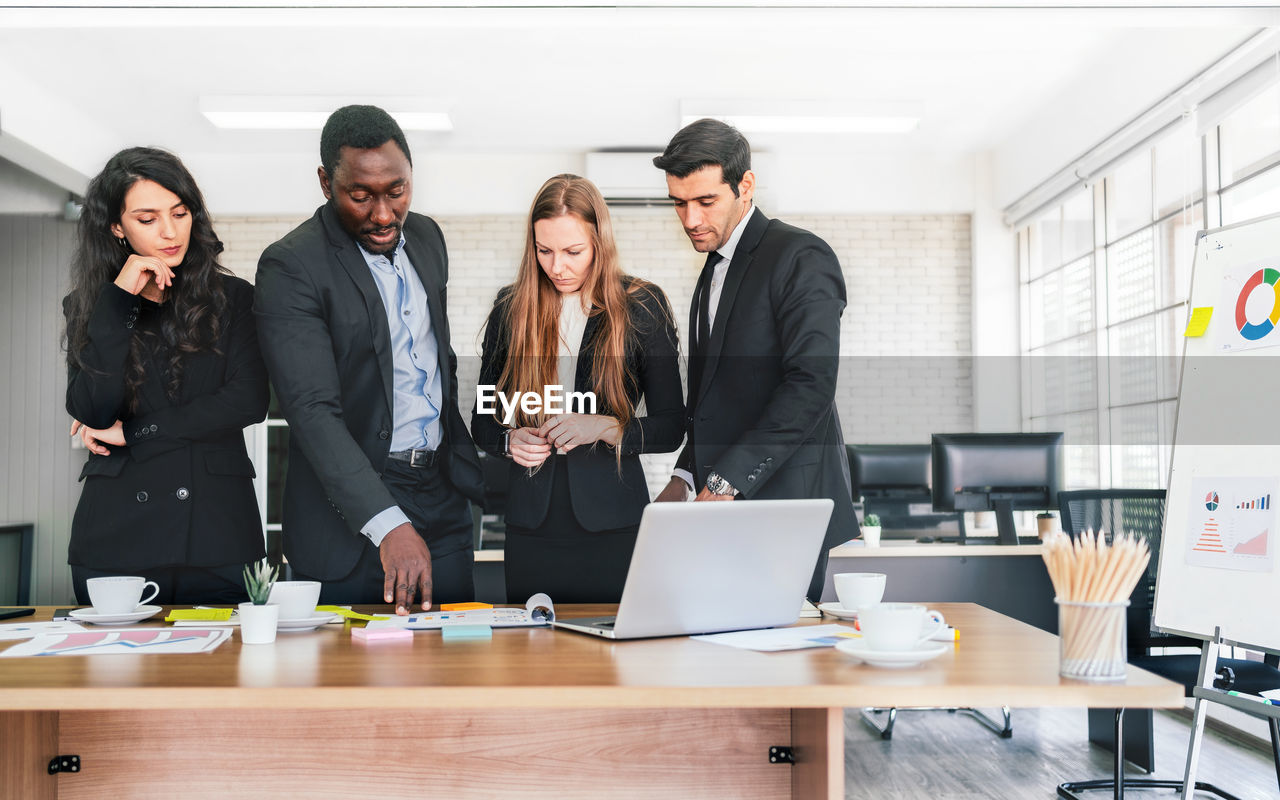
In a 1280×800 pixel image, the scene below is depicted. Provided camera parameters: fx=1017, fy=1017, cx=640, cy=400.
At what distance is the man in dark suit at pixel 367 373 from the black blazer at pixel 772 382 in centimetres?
74

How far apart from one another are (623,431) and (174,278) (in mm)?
1407

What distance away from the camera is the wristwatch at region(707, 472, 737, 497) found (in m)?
2.93

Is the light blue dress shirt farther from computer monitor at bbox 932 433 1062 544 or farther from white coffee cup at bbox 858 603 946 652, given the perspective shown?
computer monitor at bbox 932 433 1062 544

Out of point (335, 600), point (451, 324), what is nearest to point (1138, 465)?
point (451, 324)

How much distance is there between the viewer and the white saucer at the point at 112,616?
1.87 m

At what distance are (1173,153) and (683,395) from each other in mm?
2879

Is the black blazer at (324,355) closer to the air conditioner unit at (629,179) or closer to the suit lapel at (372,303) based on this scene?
the suit lapel at (372,303)

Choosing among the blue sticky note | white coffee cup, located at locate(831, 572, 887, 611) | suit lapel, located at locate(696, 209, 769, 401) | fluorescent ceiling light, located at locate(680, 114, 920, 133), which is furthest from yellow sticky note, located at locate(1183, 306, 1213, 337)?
the blue sticky note

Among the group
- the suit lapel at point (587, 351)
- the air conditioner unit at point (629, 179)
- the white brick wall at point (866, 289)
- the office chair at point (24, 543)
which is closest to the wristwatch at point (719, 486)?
the white brick wall at point (866, 289)

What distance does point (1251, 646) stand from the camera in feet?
8.90

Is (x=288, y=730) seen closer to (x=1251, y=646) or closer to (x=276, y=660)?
(x=276, y=660)

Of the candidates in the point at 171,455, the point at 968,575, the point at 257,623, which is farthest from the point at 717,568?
the point at 968,575

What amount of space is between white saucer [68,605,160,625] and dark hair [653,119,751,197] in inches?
81.7

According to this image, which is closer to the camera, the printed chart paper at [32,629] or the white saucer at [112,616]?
the printed chart paper at [32,629]
